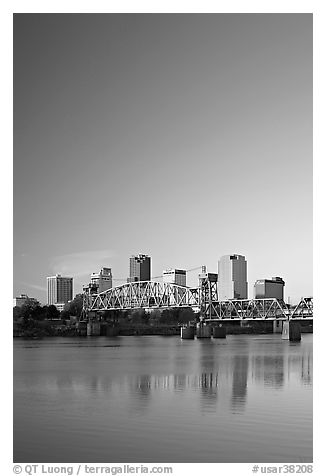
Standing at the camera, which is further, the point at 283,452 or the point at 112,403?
the point at 112,403

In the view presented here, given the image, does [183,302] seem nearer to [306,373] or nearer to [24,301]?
[24,301]

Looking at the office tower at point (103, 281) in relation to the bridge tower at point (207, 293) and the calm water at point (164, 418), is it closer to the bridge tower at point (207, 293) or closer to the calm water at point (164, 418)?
the bridge tower at point (207, 293)

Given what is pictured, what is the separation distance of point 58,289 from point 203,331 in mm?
8735

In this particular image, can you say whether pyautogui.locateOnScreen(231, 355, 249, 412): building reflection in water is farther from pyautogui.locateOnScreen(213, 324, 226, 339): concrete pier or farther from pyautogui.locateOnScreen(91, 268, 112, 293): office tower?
pyautogui.locateOnScreen(91, 268, 112, 293): office tower

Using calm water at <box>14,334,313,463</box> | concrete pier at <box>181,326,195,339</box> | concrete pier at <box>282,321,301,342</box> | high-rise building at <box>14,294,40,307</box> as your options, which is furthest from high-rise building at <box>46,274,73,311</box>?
calm water at <box>14,334,313,463</box>

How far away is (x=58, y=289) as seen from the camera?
121ft

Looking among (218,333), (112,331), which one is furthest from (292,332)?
(112,331)

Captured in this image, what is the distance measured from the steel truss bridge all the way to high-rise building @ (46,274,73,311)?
19.1 ft

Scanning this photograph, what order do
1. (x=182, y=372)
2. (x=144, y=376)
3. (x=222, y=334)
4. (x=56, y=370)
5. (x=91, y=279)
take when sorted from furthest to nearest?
1. (x=91, y=279)
2. (x=222, y=334)
3. (x=56, y=370)
4. (x=182, y=372)
5. (x=144, y=376)

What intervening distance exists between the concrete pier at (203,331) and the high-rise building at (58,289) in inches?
302

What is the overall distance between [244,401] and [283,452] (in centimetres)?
290
